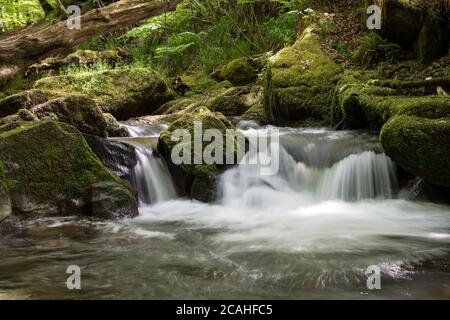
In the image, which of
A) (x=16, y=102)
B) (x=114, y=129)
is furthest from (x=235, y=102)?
(x=16, y=102)

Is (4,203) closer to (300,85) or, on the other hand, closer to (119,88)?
(300,85)

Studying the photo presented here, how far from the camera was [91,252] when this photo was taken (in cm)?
444

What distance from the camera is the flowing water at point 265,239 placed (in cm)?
350

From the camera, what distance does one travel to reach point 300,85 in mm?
9211

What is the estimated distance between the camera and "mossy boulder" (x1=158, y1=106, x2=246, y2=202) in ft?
22.0

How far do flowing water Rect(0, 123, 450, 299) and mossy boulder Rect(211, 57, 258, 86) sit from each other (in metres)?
4.91

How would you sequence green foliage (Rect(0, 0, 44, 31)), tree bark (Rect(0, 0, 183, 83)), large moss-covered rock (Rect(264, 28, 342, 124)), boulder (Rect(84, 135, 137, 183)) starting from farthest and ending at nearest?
green foliage (Rect(0, 0, 44, 31)), large moss-covered rock (Rect(264, 28, 342, 124)), boulder (Rect(84, 135, 137, 183)), tree bark (Rect(0, 0, 183, 83))

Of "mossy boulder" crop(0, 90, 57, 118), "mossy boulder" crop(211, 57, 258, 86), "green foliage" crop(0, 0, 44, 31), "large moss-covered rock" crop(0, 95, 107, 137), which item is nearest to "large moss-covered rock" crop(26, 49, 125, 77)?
"green foliage" crop(0, 0, 44, 31)

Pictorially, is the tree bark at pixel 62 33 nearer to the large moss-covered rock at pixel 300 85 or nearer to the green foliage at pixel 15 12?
the large moss-covered rock at pixel 300 85

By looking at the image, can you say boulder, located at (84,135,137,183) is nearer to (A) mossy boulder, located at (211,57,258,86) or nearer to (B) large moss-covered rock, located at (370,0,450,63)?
(B) large moss-covered rock, located at (370,0,450,63)

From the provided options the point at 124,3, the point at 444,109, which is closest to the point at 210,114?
the point at 124,3

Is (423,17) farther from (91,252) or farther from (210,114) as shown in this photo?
(91,252)

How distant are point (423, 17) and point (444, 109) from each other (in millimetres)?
3158

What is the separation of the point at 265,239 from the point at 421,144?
7.41ft
